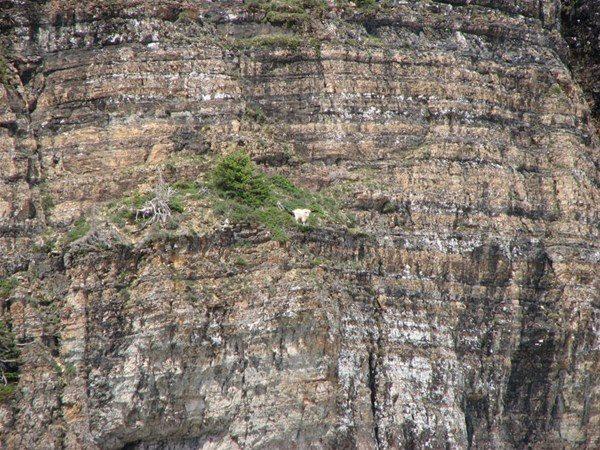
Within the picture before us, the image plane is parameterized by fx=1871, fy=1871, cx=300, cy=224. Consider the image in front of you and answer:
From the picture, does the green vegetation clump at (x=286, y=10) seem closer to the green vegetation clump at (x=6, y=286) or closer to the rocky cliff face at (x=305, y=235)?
the rocky cliff face at (x=305, y=235)

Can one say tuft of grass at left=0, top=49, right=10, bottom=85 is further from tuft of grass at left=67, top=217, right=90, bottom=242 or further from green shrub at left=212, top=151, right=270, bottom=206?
green shrub at left=212, top=151, right=270, bottom=206

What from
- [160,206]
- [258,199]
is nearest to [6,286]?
[160,206]

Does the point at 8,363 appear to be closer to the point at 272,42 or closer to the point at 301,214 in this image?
the point at 301,214

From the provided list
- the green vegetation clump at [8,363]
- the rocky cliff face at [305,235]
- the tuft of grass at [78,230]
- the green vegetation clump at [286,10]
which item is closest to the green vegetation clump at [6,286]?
the rocky cliff face at [305,235]

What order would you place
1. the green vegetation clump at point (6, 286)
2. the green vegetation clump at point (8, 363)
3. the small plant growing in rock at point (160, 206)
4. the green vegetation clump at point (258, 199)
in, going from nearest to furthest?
the green vegetation clump at point (8, 363) < the green vegetation clump at point (6, 286) < the small plant growing in rock at point (160, 206) < the green vegetation clump at point (258, 199)

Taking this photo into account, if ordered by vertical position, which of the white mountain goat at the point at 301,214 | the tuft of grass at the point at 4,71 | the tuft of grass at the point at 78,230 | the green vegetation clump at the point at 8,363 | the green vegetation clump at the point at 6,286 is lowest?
the green vegetation clump at the point at 8,363

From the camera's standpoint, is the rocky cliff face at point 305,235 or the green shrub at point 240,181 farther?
the green shrub at point 240,181

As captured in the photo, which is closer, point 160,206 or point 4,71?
point 160,206
